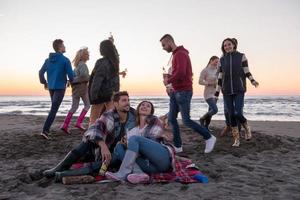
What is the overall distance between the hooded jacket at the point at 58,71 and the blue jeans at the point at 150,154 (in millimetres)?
3449

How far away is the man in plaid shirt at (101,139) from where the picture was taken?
399 cm

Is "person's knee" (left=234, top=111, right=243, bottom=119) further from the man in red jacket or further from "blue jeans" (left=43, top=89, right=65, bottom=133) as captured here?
"blue jeans" (left=43, top=89, right=65, bottom=133)

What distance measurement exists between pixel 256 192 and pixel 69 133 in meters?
5.18

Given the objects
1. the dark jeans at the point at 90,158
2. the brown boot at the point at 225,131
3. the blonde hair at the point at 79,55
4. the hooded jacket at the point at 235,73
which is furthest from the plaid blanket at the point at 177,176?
the blonde hair at the point at 79,55

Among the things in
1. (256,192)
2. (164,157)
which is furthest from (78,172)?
(256,192)

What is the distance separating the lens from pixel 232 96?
6.17 meters

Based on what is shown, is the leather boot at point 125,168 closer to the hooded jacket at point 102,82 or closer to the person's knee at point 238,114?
the hooded jacket at point 102,82

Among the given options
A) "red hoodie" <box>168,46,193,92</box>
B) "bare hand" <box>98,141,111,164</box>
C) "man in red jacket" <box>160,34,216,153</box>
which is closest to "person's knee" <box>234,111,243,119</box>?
Answer: "man in red jacket" <box>160,34,216,153</box>

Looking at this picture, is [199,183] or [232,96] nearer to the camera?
[199,183]

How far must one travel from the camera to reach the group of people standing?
399 cm

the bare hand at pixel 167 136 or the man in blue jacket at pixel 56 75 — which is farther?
the man in blue jacket at pixel 56 75

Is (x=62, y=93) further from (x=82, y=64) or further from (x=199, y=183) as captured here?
(x=199, y=183)

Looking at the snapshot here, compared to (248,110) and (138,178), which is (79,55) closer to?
(138,178)

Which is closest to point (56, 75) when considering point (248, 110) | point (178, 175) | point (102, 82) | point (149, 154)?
point (102, 82)
